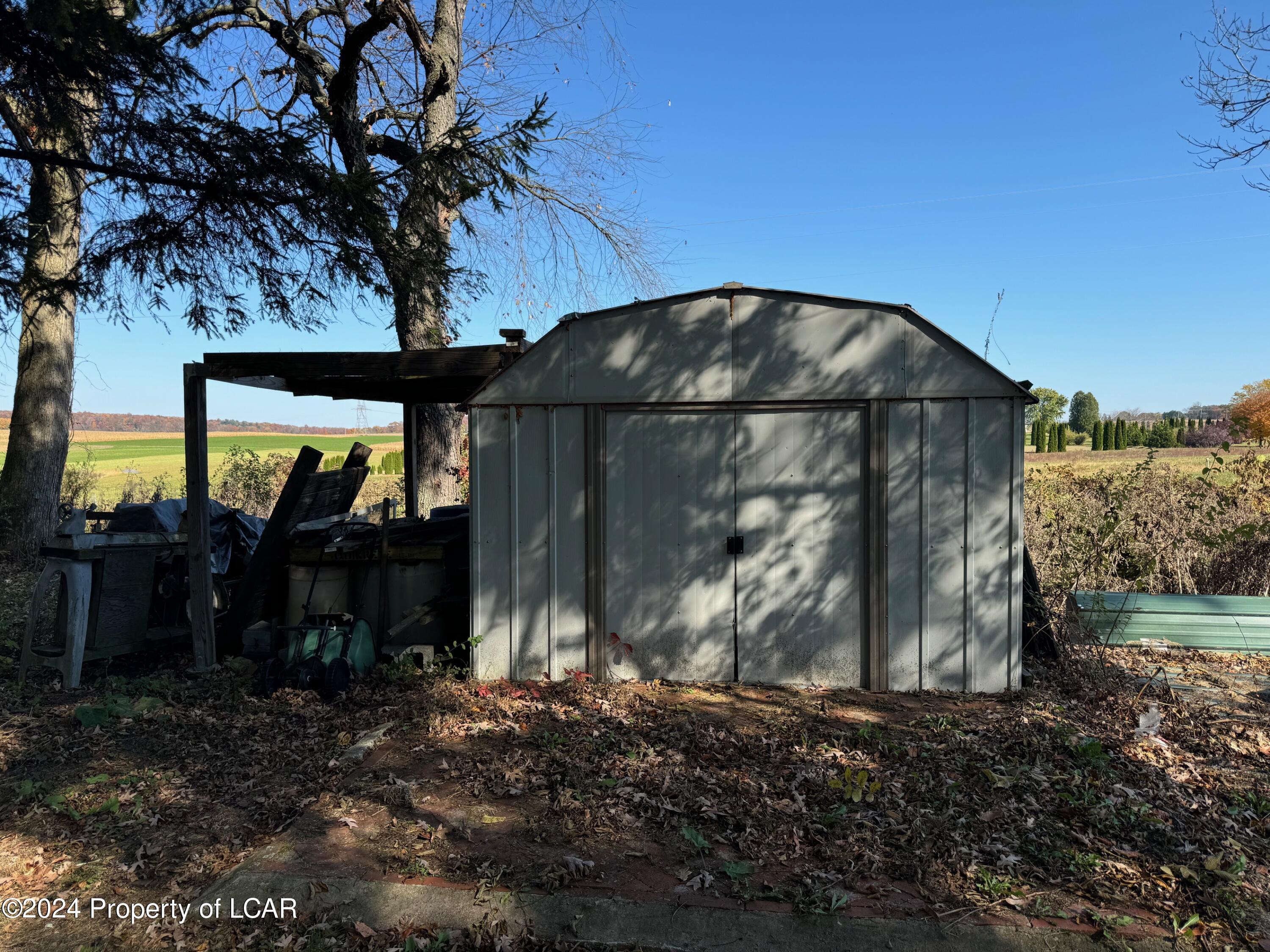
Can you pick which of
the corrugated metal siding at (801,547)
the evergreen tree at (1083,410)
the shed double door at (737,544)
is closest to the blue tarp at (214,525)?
the shed double door at (737,544)

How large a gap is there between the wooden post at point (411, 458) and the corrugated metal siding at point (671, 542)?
4877 mm

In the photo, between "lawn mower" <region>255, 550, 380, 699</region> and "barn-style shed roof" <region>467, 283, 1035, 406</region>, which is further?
"lawn mower" <region>255, 550, 380, 699</region>

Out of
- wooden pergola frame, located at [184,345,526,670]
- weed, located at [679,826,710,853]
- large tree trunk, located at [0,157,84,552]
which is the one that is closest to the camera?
weed, located at [679,826,710,853]

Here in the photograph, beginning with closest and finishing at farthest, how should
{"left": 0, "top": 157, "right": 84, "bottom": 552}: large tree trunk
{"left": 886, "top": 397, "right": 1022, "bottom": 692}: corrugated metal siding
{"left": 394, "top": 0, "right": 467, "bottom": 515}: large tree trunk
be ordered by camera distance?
{"left": 886, "top": 397, "right": 1022, "bottom": 692}: corrugated metal siding < {"left": 394, "top": 0, "right": 467, "bottom": 515}: large tree trunk < {"left": 0, "top": 157, "right": 84, "bottom": 552}: large tree trunk

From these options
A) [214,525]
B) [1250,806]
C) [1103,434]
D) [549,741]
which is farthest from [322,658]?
[1103,434]

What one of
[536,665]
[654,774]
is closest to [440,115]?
[536,665]

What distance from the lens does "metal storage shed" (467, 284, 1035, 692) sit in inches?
226

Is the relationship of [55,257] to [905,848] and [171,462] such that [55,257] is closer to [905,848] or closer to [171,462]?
[905,848]

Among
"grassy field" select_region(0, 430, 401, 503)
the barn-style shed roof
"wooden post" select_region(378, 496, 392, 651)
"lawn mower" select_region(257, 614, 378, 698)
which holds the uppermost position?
"grassy field" select_region(0, 430, 401, 503)

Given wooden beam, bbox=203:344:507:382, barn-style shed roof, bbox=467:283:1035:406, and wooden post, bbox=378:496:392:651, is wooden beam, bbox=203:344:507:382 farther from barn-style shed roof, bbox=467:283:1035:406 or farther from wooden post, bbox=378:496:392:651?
wooden post, bbox=378:496:392:651

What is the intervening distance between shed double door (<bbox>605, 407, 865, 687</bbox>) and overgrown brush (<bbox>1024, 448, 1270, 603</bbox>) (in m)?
2.28

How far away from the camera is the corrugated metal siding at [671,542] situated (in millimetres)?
5996

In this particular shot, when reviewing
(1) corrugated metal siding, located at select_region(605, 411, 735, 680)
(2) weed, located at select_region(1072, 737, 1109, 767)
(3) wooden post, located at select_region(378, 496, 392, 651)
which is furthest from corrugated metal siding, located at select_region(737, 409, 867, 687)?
(3) wooden post, located at select_region(378, 496, 392, 651)

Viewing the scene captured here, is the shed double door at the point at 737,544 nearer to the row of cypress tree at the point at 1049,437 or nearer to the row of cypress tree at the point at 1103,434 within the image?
the row of cypress tree at the point at 1103,434
